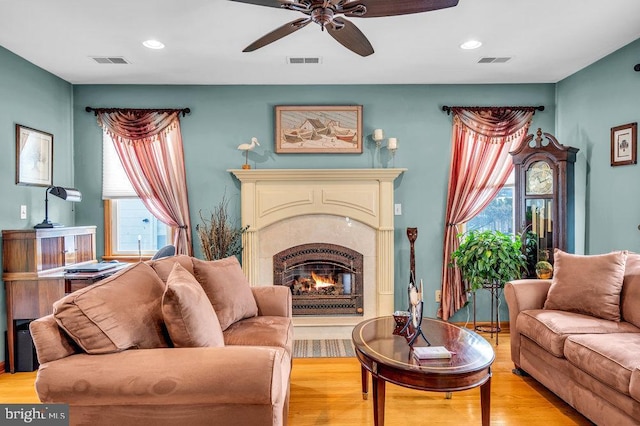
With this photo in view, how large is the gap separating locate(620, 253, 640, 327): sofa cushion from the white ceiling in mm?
1723

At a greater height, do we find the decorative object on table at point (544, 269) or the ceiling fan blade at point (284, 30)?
the ceiling fan blade at point (284, 30)

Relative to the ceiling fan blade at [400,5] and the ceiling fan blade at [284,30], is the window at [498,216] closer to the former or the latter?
the ceiling fan blade at [400,5]

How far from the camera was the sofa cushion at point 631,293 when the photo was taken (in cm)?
246

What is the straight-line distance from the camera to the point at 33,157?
11.3 ft

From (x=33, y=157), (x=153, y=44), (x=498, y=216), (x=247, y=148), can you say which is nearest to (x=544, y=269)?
(x=498, y=216)

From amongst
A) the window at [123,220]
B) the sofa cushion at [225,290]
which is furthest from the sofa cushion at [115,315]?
the window at [123,220]

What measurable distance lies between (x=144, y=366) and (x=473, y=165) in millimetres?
3627

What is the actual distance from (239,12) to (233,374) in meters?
2.29

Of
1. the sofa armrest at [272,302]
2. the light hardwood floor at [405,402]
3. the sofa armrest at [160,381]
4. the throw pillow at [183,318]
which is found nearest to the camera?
the sofa armrest at [160,381]

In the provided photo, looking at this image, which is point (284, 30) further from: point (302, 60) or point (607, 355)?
point (607, 355)

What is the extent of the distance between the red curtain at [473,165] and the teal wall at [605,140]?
19.2 inches

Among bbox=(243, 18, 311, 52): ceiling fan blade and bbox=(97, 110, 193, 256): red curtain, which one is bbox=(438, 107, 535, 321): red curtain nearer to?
bbox=(243, 18, 311, 52): ceiling fan blade

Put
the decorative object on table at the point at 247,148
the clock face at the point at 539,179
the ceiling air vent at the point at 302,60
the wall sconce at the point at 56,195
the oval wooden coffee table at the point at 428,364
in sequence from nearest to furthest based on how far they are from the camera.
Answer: the oval wooden coffee table at the point at 428,364, the wall sconce at the point at 56,195, the ceiling air vent at the point at 302,60, the clock face at the point at 539,179, the decorative object on table at the point at 247,148

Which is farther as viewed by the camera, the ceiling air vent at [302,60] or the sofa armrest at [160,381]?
the ceiling air vent at [302,60]
